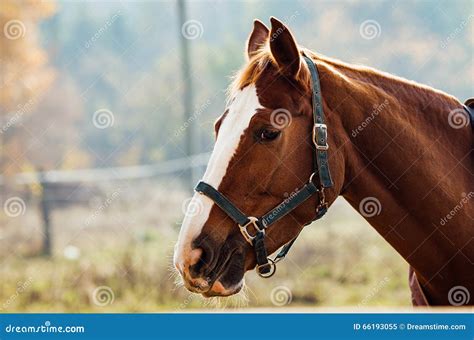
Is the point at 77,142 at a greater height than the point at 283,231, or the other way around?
the point at 283,231

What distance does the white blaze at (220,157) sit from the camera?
2.83 meters

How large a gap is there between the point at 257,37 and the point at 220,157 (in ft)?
3.07

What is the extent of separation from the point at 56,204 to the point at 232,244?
10171 mm

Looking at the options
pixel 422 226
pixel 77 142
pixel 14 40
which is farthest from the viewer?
pixel 77 142

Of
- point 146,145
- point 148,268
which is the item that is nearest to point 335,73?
point 148,268

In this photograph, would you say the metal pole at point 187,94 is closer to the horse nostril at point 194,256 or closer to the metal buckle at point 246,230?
the metal buckle at point 246,230

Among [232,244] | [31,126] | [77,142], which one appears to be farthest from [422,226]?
[77,142]

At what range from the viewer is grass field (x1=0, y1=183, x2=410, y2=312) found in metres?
8.16

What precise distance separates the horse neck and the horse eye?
32cm

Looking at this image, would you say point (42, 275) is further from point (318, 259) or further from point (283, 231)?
point (283, 231)

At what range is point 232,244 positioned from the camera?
292cm

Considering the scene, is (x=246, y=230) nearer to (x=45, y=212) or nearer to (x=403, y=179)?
(x=403, y=179)

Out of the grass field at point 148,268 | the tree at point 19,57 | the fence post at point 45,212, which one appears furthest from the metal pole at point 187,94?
the tree at point 19,57

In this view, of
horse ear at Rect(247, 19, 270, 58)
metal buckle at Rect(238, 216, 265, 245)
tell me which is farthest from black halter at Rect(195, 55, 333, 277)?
horse ear at Rect(247, 19, 270, 58)
